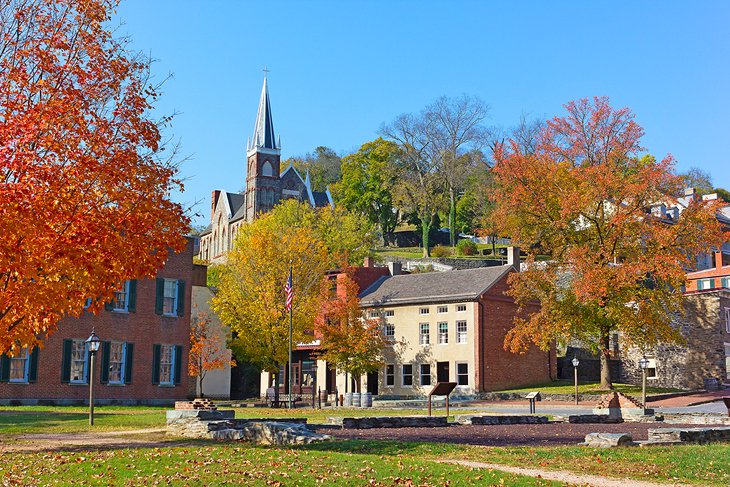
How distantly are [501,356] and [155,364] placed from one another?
20.8 meters

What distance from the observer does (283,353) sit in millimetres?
43562

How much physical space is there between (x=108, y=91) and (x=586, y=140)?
1651 inches

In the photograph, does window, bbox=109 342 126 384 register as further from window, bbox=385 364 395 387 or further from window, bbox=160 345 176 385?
window, bbox=385 364 395 387

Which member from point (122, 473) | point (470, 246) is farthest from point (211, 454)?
point (470, 246)

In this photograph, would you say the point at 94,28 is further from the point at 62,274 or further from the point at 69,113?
the point at 62,274

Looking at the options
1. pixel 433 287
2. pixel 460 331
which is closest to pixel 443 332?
pixel 460 331

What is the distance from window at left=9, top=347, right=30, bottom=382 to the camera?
3428 centimetres

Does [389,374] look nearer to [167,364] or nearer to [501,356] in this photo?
[501,356]

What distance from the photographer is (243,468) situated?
13.0m

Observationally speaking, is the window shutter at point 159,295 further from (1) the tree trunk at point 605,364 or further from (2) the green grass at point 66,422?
(1) the tree trunk at point 605,364

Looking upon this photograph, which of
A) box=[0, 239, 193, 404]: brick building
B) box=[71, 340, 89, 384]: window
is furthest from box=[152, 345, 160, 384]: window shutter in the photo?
box=[71, 340, 89, 384]: window

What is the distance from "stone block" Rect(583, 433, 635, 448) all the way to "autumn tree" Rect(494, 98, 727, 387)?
24.1m

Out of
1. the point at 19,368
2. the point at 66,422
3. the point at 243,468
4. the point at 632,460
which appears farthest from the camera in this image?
the point at 19,368

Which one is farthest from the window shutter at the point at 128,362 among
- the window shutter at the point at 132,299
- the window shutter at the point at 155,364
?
the window shutter at the point at 132,299
